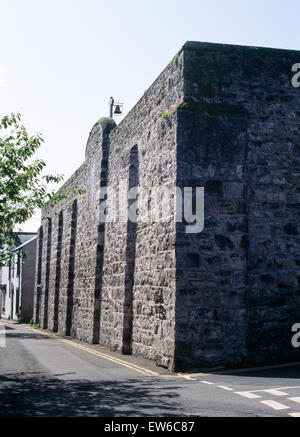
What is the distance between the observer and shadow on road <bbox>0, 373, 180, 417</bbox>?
5367 mm

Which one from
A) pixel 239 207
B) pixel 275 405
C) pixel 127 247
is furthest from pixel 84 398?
pixel 127 247

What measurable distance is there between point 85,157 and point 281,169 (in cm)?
996

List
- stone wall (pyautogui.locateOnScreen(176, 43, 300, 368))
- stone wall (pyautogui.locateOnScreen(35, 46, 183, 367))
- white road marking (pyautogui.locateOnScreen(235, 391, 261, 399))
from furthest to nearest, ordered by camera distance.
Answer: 1. stone wall (pyautogui.locateOnScreen(35, 46, 183, 367))
2. stone wall (pyautogui.locateOnScreen(176, 43, 300, 368))
3. white road marking (pyautogui.locateOnScreen(235, 391, 261, 399))

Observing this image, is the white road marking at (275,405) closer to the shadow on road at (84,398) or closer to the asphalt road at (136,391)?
the asphalt road at (136,391)

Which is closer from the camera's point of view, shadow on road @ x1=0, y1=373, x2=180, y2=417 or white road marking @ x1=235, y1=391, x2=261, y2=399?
shadow on road @ x1=0, y1=373, x2=180, y2=417

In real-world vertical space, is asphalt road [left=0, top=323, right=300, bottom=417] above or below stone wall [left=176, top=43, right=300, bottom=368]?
below

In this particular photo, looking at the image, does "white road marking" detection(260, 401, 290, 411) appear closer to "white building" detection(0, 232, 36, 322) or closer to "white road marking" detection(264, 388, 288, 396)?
"white road marking" detection(264, 388, 288, 396)

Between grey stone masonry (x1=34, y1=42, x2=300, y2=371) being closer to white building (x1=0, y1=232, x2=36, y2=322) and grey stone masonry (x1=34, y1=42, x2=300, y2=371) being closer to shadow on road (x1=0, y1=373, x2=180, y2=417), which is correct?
shadow on road (x1=0, y1=373, x2=180, y2=417)

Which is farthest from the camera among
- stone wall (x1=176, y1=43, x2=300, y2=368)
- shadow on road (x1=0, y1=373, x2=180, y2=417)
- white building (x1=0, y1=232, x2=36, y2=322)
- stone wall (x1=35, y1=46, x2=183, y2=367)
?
white building (x1=0, y1=232, x2=36, y2=322)

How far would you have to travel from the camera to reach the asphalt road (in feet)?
17.6

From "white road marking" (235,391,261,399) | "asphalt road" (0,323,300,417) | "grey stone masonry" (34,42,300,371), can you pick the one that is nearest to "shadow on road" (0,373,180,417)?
"asphalt road" (0,323,300,417)

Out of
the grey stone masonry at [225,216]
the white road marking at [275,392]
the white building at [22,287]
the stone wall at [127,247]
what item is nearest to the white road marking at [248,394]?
the white road marking at [275,392]

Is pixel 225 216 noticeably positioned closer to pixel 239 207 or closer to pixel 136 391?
pixel 239 207
